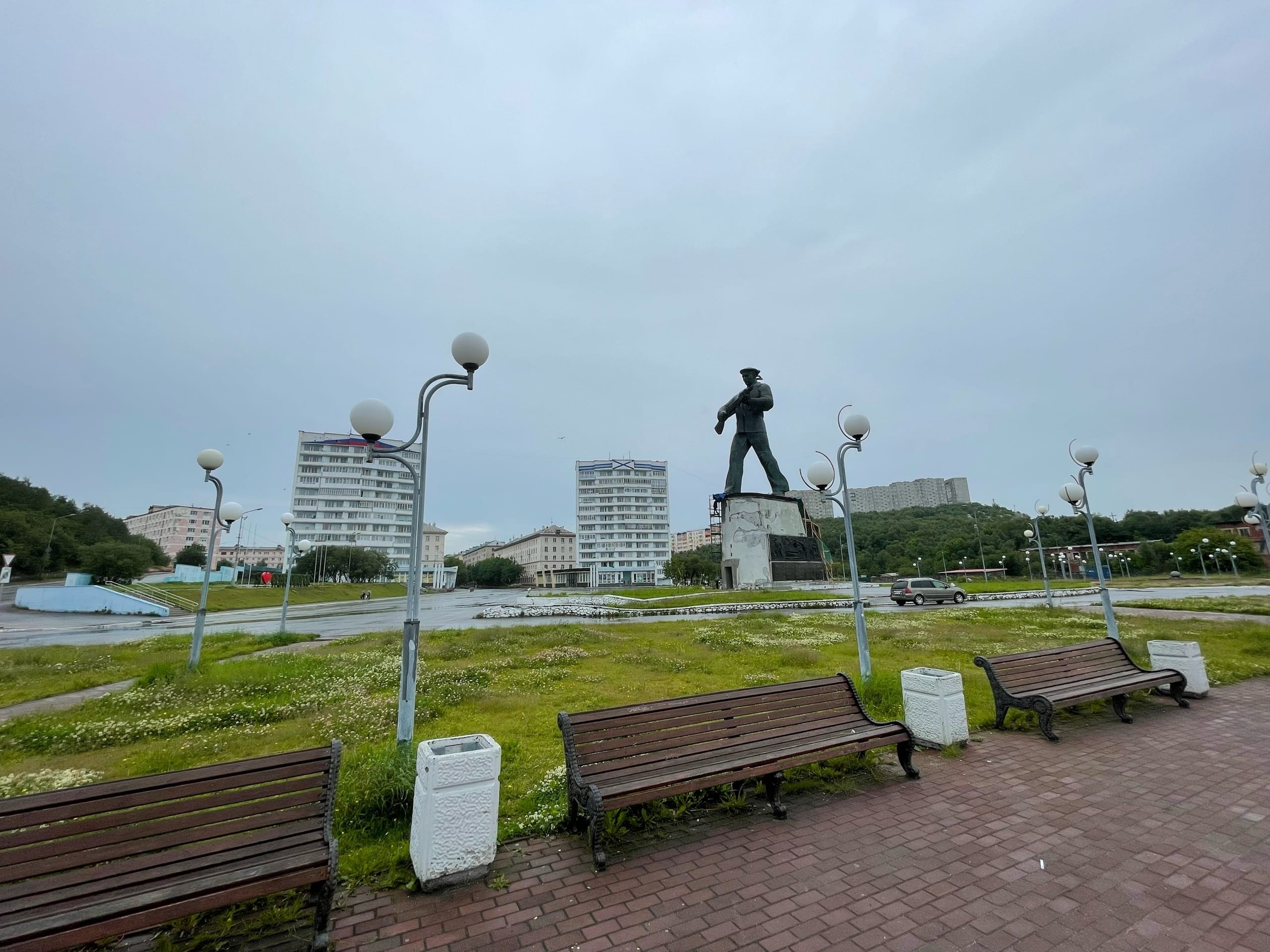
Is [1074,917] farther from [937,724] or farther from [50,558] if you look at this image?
[50,558]

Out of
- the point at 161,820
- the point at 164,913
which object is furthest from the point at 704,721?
the point at 161,820

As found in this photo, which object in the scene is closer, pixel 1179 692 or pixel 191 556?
pixel 1179 692

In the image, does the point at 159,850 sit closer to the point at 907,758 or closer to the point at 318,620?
the point at 907,758

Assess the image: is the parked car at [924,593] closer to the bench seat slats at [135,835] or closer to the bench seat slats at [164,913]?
the bench seat slats at [135,835]

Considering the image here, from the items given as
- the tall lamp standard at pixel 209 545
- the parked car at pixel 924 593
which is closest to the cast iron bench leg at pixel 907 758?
the tall lamp standard at pixel 209 545

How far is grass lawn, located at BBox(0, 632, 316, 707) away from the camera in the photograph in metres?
10.2

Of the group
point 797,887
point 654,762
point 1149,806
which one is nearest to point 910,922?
point 797,887

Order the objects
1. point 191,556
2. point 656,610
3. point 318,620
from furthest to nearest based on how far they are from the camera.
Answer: point 191,556, point 318,620, point 656,610

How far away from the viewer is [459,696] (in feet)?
27.5

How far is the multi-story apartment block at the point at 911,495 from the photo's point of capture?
13950cm

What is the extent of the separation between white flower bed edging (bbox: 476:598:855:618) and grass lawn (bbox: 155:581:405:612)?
20.8m

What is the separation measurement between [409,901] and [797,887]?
93.3 inches

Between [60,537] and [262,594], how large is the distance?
95.3ft

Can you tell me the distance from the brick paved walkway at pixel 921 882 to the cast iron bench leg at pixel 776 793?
0.12m
